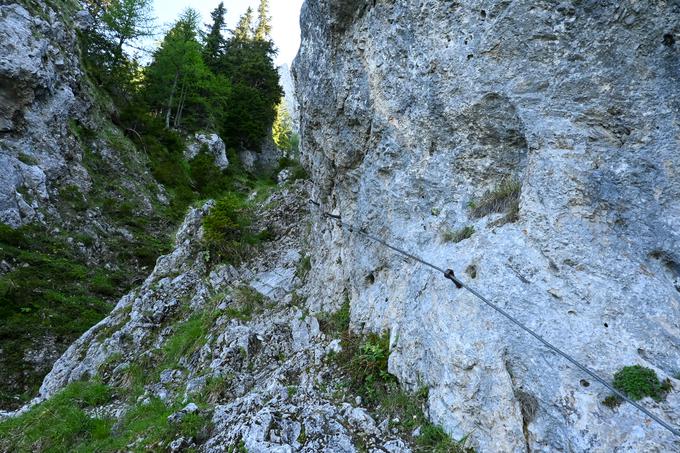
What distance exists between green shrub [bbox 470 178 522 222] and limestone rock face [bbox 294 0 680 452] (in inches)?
1.5

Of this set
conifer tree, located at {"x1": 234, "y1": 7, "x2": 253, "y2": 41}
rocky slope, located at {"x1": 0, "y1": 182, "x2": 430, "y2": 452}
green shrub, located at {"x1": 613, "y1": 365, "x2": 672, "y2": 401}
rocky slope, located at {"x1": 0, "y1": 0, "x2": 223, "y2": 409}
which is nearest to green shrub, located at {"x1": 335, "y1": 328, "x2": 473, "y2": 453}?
Result: rocky slope, located at {"x1": 0, "y1": 182, "x2": 430, "y2": 452}

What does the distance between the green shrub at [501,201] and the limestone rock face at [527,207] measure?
0.04 m

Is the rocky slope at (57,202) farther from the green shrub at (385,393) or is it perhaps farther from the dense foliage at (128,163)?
the green shrub at (385,393)

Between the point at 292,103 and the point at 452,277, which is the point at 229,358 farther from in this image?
the point at 292,103

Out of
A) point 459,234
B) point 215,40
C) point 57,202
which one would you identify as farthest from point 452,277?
point 215,40

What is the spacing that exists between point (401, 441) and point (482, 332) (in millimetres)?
1782

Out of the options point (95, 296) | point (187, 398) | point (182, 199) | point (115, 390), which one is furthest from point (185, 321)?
point (182, 199)

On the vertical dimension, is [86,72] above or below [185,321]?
above

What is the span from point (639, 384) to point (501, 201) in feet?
10.3

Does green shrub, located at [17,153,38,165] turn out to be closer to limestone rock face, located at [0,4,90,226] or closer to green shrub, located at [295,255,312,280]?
limestone rock face, located at [0,4,90,226]

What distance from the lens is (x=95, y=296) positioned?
15570mm

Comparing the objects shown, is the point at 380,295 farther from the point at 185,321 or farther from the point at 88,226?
the point at 88,226

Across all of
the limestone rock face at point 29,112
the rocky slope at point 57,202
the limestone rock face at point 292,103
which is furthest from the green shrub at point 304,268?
the limestone rock face at point 29,112

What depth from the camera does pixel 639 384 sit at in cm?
463
